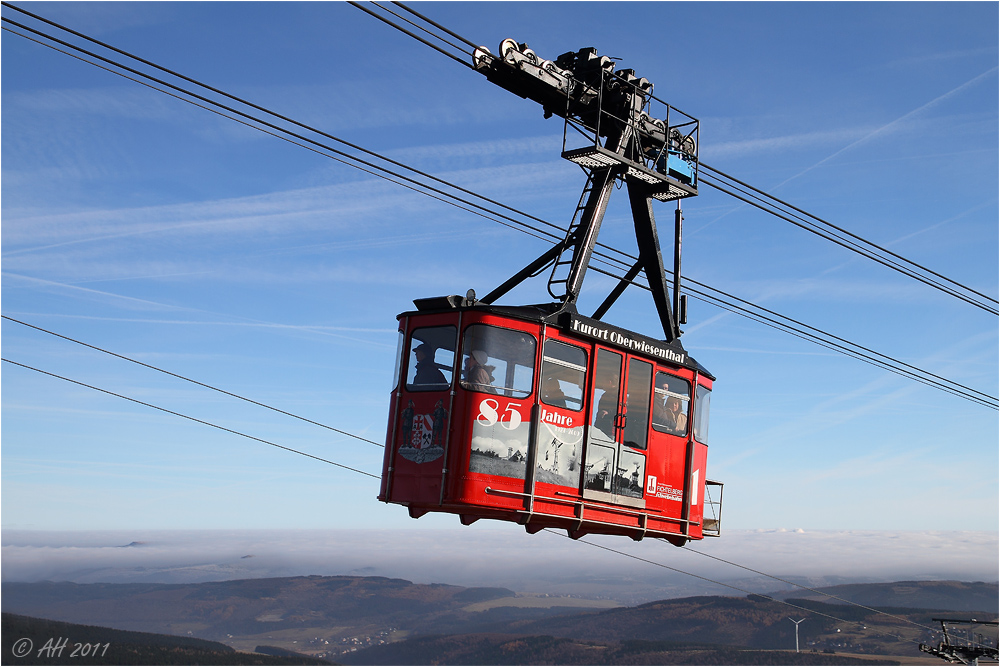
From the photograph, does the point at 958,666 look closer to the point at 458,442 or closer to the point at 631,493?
the point at 631,493

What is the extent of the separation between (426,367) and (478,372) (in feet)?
3.38

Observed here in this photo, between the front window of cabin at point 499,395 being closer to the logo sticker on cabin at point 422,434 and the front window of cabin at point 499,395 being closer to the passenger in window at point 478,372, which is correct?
the passenger in window at point 478,372

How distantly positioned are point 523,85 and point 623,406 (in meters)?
5.96

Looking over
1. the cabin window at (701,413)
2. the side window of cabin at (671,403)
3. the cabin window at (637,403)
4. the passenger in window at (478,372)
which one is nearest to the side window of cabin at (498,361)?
the passenger in window at (478,372)

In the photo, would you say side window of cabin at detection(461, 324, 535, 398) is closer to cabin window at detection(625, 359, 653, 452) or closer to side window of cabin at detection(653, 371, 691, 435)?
cabin window at detection(625, 359, 653, 452)

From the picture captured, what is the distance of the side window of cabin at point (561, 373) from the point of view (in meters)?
14.2

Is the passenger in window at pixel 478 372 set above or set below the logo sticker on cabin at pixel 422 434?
above

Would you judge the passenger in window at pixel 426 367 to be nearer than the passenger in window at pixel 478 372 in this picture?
No

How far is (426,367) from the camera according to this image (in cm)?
1435

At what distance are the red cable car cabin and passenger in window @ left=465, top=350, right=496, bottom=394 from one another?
2cm

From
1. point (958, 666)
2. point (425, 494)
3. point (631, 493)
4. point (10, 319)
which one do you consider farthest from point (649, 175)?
point (958, 666)

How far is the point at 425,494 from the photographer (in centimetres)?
1382

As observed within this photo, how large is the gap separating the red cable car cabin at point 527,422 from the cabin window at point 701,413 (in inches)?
49.8

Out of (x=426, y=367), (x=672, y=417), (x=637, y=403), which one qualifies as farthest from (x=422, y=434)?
(x=672, y=417)
